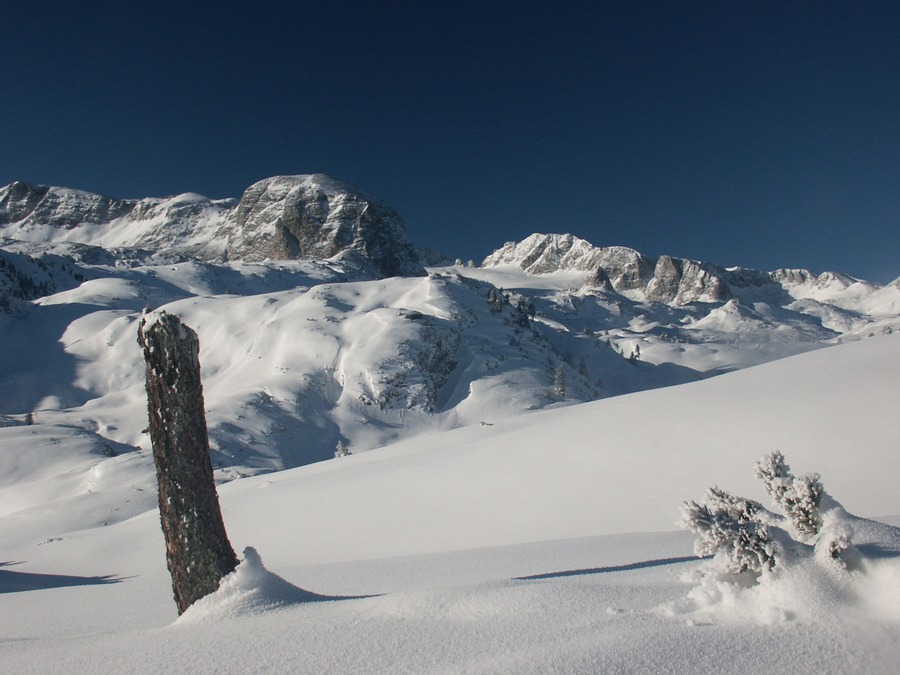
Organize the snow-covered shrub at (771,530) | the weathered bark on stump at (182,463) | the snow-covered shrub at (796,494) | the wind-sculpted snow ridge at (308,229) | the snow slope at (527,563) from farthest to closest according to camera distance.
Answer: the wind-sculpted snow ridge at (308,229)
the weathered bark on stump at (182,463)
the snow-covered shrub at (796,494)
the snow-covered shrub at (771,530)
the snow slope at (527,563)

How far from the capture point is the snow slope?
93.7 inches

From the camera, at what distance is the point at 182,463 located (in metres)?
4.46

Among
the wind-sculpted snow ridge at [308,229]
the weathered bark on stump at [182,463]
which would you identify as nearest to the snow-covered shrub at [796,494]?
the weathered bark on stump at [182,463]

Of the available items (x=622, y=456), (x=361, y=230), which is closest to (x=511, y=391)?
(x=622, y=456)

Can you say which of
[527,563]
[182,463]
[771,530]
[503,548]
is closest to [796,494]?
[771,530]

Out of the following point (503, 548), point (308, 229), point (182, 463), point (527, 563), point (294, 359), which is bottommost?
point (503, 548)

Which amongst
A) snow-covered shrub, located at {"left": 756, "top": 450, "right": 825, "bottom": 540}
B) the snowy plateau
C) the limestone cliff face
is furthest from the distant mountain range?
the limestone cliff face

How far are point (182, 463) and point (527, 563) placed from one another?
159 inches

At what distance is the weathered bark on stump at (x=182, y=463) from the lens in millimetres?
4300

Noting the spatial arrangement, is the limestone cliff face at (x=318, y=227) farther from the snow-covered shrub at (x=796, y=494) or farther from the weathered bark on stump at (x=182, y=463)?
the snow-covered shrub at (x=796, y=494)

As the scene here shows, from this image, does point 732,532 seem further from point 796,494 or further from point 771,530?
point 796,494

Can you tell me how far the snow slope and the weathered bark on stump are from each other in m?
0.65

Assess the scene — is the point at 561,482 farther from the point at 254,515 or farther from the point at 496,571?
the point at 254,515

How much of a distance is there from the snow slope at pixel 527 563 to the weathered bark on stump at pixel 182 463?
0.65 meters
